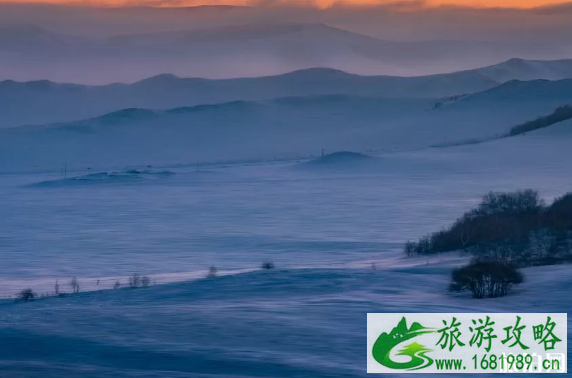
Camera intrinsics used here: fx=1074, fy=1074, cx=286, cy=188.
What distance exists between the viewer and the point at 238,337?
9680 millimetres

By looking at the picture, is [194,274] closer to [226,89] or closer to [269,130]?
[269,130]

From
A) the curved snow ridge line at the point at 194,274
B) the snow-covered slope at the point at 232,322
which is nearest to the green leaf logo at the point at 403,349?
the snow-covered slope at the point at 232,322

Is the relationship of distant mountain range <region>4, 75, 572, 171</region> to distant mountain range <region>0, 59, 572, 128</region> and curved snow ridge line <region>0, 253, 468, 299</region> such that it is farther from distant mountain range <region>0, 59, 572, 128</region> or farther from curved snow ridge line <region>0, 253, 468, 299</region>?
curved snow ridge line <region>0, 253, 468, 299</region>

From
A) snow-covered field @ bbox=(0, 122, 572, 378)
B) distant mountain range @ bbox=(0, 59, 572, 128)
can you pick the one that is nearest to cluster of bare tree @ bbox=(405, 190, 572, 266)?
snow-covered field @ bbox=(0, 122, 572, 378)

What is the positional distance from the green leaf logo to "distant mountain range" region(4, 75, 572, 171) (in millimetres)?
41791

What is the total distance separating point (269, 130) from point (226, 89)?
160 feet

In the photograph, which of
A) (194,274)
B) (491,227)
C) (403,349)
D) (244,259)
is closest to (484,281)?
(403,349)

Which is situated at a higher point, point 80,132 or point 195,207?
point 80,132

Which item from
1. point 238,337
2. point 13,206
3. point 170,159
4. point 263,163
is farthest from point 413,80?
point 238,337

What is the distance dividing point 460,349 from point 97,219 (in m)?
20.2

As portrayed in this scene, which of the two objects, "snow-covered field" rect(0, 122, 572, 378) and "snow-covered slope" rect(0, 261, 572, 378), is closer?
"snow-covered slope" rect(0, 261, 572, 378)

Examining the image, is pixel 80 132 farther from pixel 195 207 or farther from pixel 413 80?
pixel 413 80

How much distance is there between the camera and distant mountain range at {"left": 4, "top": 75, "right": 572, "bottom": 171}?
55.4 m

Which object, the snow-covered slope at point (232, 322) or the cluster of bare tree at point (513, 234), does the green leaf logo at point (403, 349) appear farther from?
the cluster of bare tree at point (513, 234)
